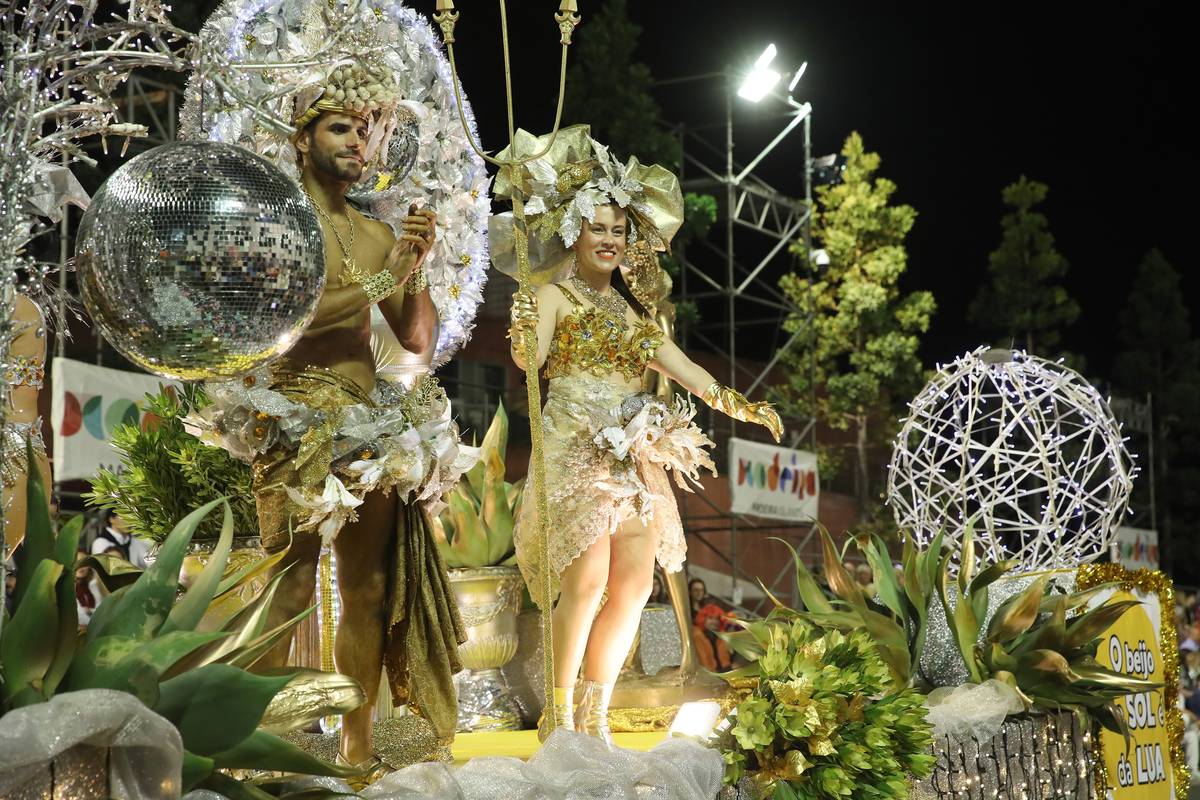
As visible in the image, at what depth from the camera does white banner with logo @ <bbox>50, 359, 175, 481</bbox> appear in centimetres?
811

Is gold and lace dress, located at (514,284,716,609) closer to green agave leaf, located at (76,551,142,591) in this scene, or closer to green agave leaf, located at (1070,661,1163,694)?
green agave leaf, located at (1070,661,1163,694)

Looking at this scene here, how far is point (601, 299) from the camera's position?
178 inches

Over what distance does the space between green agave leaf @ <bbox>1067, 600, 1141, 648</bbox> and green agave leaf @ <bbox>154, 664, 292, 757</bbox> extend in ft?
10.4

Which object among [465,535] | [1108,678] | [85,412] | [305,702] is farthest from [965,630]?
[85,412]

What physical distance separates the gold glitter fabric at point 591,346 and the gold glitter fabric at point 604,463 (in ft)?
0.13

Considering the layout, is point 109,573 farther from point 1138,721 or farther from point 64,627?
point 1138,721

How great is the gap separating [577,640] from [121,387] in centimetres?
521

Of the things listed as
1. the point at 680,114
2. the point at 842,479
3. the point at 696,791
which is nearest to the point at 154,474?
the point at 696,791

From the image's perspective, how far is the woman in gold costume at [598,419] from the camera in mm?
4250

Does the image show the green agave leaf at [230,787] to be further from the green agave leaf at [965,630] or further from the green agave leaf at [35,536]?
the green agave leaf at [965,630]

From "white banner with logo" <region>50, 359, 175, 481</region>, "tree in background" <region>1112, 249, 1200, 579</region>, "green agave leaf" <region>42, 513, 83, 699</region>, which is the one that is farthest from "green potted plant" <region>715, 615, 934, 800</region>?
"tree in background" <region>1112, 249, 1200, 579</region>

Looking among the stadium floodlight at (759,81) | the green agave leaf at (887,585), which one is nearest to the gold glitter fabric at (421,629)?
the green agave leaf at (887,585)

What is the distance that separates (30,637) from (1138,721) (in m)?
4.51

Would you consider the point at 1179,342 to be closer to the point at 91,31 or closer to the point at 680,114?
the point at 680,114
